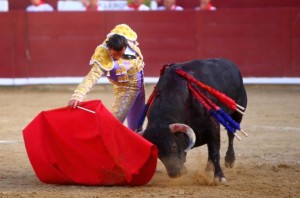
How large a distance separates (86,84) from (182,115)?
2.09 feet

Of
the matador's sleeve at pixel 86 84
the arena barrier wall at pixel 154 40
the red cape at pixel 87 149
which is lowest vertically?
the arena barrier wall at pixel 154 40

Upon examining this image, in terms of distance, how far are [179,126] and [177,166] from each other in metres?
0.24

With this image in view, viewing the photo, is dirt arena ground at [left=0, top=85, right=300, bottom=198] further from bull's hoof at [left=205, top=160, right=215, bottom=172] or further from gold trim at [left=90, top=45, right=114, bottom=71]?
gold trim at [left=90, top=45, right=114, bottom=71]

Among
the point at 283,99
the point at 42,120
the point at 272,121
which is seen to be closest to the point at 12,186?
the point at 42,120

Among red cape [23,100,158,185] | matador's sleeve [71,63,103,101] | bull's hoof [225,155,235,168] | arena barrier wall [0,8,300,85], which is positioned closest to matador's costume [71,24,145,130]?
matador's sleeve [71,63,103,101]

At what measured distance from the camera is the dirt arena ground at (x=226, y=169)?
473 centimetres

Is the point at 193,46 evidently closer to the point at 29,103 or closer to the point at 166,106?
the point at 29,103

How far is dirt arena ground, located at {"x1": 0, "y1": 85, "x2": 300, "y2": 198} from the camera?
186 inches

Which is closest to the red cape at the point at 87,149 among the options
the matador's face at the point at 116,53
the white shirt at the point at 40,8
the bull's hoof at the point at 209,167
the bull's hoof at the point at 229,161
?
the matador's face at the point at 116,53

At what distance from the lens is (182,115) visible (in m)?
5.13

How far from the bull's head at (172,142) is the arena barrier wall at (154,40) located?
6614 mm

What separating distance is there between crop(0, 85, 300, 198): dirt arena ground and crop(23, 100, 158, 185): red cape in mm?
78

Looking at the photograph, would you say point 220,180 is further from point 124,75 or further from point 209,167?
point 124,75

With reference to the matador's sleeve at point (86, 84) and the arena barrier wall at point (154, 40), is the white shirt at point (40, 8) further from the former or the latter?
the matador's sleeve at point (86, 84)
